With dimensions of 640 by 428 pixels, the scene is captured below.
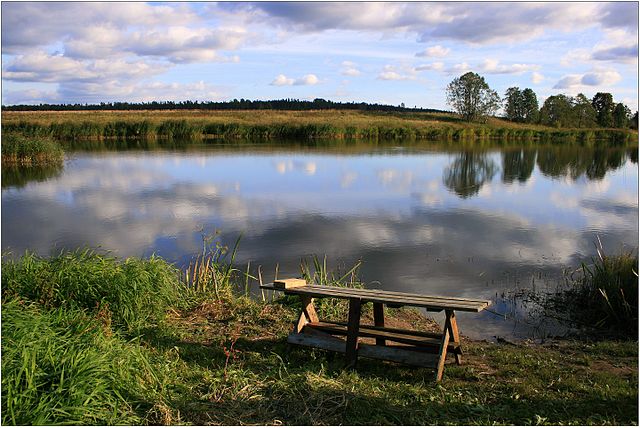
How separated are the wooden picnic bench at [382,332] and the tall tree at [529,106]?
7410 cm

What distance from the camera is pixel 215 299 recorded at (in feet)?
23.8

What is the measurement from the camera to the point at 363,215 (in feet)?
51.2

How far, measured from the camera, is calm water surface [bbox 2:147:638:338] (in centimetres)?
1039

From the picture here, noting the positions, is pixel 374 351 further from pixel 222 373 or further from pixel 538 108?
pixel 538 108

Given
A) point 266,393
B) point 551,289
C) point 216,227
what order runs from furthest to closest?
point 216,227 → point 551,289 → point 266,393

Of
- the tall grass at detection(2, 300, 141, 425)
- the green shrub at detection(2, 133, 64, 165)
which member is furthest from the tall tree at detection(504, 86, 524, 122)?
the tall grass at detection(2, 300, 141, 425)

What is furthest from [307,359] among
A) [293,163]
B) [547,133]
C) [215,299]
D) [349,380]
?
[547,133]

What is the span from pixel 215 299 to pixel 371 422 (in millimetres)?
3580

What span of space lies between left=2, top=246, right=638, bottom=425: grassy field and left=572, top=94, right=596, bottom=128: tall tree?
6908 cm

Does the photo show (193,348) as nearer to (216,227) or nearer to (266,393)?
(266,393)

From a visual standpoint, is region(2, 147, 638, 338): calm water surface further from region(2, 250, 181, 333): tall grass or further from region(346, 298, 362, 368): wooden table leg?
region(2, 250, 181, 333): tall grass

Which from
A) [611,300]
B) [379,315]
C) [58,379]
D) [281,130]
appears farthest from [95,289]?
[281,130]

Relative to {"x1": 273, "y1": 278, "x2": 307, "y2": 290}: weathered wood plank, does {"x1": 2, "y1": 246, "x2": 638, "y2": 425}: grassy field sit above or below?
below

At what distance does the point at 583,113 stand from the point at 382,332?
72.3 meters
